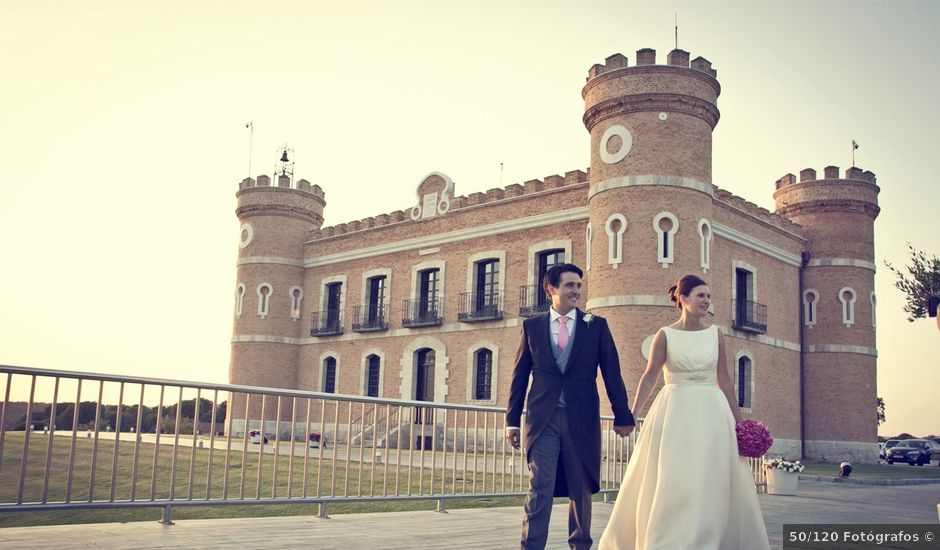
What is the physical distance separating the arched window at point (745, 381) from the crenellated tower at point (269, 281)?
54.6 feet

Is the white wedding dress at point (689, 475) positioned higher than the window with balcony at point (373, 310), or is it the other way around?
the window with balcony at point (373, 310)

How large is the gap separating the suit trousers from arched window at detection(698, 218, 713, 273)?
1769 centimetres

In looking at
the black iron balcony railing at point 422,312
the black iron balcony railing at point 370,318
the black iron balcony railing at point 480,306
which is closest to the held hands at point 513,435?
the black iron balcony railing at point 480,306

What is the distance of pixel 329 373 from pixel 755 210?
16524mm

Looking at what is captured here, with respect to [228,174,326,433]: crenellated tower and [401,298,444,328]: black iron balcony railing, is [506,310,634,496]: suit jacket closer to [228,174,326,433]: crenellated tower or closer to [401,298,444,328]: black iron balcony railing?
[401,298,444,328]: black iron balcony railing

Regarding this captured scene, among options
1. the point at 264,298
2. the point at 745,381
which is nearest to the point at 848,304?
the point at 745,381

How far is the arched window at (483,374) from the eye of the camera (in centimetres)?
2614

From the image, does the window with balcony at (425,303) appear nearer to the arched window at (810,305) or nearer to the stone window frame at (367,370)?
the stone window frame at (367,370)

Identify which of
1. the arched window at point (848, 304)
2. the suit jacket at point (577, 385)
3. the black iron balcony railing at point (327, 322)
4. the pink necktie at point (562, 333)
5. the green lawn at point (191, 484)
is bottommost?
the green lawn at point (191, 484)

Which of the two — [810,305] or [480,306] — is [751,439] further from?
[810,305]

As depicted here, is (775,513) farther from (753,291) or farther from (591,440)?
(753,291)

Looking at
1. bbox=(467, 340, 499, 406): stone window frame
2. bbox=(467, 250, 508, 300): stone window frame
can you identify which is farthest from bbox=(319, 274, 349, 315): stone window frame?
bbox=(467, 340, 499, 406): stone window frame

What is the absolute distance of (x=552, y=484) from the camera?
4711 millimetres

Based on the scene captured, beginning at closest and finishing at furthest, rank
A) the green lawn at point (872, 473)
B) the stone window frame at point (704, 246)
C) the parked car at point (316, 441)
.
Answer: the parked car at point (316, 441)
the green lawn at point (872, 473)
the stone window frame at point (704, 246)
